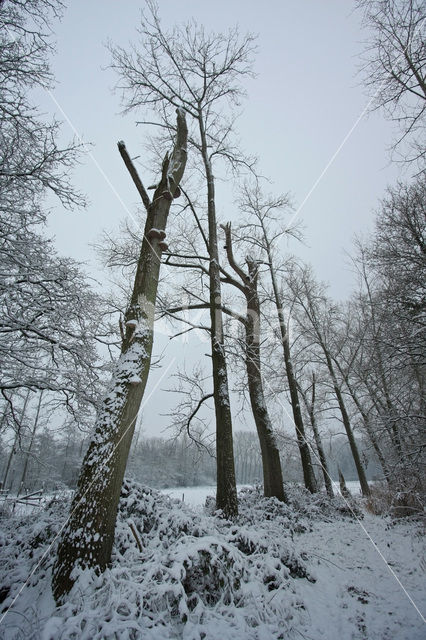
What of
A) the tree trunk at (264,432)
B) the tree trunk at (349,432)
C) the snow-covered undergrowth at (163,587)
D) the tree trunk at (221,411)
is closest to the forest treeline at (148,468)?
the tree trunk at (349,432)

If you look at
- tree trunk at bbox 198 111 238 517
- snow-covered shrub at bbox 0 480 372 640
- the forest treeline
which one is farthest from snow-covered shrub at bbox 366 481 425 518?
the forest treeline

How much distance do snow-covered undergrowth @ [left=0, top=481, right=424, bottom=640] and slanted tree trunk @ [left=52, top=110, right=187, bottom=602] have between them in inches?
7.1

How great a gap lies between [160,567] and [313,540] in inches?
A: 172

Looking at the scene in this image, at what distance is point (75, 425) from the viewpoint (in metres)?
5.57

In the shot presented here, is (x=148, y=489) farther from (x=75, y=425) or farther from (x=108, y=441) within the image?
(x=108, y=441)

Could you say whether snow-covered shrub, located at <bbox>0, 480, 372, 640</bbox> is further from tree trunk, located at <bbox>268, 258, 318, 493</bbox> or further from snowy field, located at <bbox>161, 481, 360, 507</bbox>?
tree trunk, located at <bbox>268, 258, 318, 493</bbox>

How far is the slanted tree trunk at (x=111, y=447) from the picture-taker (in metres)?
2.70

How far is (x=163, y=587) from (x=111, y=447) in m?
1.41

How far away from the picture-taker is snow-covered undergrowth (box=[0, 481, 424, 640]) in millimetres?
2184

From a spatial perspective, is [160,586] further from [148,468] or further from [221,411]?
[148,468]

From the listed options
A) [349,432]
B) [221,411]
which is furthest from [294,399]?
[221,411]

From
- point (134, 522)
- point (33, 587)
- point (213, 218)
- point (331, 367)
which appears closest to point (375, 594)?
point (134, 522)

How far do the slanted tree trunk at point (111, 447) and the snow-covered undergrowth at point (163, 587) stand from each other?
0.18 meters

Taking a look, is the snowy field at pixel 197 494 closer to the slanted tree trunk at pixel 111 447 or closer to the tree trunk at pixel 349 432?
the tree trunk at pixel 349 432
